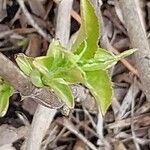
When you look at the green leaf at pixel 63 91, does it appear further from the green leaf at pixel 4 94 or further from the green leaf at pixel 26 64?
the green leaf at pixel 4 94

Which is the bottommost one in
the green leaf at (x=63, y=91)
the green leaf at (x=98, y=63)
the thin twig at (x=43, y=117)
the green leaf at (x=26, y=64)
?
the thin twig at (x=43, y=117)

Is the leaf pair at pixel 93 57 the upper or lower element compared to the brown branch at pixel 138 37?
upper

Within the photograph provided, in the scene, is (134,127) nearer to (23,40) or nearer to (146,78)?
(146,78)

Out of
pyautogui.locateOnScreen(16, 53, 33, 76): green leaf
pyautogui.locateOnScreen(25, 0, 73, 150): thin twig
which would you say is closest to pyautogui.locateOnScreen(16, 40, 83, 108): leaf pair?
pyautogui.locateOnScreen(16, 53, 33, 76): green leaf

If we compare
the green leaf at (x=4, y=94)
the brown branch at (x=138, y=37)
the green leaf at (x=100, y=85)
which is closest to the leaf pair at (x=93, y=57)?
the green leaf at (x=100, y=85)

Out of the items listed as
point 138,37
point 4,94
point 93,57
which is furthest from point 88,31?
point 138,37

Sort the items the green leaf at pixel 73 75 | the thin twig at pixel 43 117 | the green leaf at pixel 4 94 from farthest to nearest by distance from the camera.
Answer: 1. the thin twig at pixel 43 117
2. the green leaf at pixel 4 94
3. the green leaf at pixel 73 75

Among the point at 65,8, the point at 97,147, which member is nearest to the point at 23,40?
the point at 65,8
